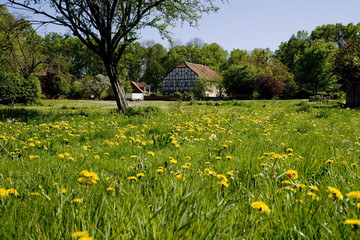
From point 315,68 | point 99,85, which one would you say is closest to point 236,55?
point 315,68

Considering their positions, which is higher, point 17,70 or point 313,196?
point 17,70

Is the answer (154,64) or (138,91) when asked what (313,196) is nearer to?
(138,91)

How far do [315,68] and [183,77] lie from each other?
3283 centimetres

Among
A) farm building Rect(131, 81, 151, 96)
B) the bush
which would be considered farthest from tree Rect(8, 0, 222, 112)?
farm building Rect(131, 81, 151, 96)

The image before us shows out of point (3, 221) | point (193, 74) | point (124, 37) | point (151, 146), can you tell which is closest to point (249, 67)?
point (193, 74)

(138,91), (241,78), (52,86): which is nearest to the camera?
(241,78)

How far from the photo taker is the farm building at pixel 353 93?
15281 mm

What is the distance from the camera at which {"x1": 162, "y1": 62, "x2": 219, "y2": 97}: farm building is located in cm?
6354

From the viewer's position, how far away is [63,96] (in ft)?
191

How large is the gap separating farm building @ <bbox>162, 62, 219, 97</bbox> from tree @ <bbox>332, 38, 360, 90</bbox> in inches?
1834

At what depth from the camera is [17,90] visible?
76.1 ft

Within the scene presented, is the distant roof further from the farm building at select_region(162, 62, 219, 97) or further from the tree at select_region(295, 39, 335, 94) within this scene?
the tree at select_region(295, 39, 335, 94)

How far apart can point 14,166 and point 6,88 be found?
80.9 ft

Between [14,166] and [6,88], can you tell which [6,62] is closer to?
[6,88]
